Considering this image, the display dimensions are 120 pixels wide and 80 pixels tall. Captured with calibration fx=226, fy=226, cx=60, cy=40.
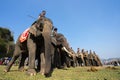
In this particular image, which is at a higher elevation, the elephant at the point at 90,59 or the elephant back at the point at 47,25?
the elephant at the point at 90,59

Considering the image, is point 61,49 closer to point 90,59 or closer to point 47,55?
point 47,55

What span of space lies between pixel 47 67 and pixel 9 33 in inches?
2223

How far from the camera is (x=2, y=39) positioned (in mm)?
58312

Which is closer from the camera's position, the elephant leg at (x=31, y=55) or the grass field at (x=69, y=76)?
the grass field at (x=69, y=76)

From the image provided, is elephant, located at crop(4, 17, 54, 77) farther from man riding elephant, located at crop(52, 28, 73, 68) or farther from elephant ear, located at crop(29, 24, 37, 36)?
man riding elephant, located at crop(52, 28, 73, 68)

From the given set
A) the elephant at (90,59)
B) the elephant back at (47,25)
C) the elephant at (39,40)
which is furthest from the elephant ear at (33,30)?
the elephant at (90,59)

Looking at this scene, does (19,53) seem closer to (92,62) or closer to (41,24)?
(41,24)

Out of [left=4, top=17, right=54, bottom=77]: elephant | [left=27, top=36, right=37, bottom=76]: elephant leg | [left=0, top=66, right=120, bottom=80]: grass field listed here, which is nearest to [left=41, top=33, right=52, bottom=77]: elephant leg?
[left=4, top=17, right=54, bottom=77]: elephant

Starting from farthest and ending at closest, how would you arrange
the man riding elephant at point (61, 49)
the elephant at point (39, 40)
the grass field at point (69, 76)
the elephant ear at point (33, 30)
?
1. the man riding elephant at point (61, 49)
2. the elephant ear at point (33, 30)
3. the elephant at point (39, 40)
4. the grass field at point (69, 76)

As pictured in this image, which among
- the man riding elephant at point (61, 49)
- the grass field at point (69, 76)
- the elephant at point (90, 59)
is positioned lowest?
the grass field at point (69, 76)

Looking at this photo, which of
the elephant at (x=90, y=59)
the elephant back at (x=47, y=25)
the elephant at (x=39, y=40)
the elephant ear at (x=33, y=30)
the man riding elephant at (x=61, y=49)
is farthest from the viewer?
the elephant at (x=90, y=59)

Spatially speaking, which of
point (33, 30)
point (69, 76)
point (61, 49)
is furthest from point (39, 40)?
point (61, 49)

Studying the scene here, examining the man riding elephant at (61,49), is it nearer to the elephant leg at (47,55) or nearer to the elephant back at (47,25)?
the elephant back at (47,25)

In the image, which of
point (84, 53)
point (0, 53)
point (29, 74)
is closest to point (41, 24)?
point (29, 74)
